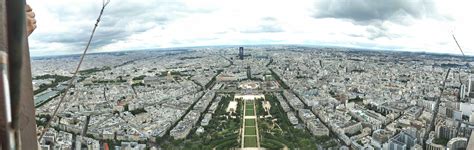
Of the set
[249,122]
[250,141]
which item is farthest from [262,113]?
[250,141]

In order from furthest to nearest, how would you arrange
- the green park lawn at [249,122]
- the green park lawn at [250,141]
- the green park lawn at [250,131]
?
the green park lawn at [249,122] < the green park lawn at [250,131] < the green park lawn at [250,141]

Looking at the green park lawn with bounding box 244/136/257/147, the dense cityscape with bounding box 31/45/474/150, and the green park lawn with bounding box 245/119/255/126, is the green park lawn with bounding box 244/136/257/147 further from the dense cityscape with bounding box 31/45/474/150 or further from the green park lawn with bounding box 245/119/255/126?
the green park lawn with bounding box 245/119/255/126

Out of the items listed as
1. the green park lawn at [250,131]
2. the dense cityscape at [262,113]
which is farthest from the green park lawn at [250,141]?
the green park lawn at [250,131]

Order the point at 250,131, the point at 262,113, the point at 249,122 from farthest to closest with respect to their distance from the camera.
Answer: the point at 262,113 < the point at 249,122 < the point at 250,131

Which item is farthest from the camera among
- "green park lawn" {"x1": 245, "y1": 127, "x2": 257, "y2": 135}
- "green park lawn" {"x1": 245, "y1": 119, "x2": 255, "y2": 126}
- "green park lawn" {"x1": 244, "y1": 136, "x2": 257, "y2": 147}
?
"green park lawn" {"x1": 245, "y1": 119, "x2": 255, "y2": 126}

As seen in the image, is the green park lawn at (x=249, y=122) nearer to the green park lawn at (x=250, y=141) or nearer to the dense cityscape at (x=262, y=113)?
the dense cityscape at (x=262, y=113)

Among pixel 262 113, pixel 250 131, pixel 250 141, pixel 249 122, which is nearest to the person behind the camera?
pixel 250 141

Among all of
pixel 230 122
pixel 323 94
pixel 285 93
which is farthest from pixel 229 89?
pixel 230 122

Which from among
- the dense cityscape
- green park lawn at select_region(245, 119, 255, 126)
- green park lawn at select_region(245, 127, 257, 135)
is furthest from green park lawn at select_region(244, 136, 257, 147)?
green park lawn at select_region(245, 119, 255, 126)

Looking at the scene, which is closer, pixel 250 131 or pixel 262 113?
pixel 250 131

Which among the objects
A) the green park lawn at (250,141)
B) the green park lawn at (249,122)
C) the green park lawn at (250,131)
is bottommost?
the green park lawn at (250,141)

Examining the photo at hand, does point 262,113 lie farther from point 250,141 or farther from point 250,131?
point 250,141
